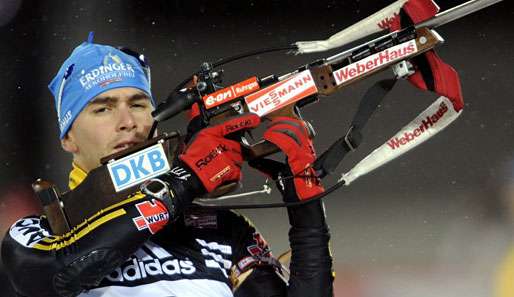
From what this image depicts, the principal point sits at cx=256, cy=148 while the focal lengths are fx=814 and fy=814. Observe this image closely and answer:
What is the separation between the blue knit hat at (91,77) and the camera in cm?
192

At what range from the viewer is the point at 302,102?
172cm

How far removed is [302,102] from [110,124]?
0.47 metres

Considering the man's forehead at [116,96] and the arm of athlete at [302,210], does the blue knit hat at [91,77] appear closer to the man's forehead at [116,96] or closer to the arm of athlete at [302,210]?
the man's forehead at [116,96]

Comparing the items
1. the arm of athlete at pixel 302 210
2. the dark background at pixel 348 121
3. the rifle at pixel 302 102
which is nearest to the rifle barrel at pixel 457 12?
the rifle at pixel 302 102

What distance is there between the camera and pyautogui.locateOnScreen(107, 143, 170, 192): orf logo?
173 cm

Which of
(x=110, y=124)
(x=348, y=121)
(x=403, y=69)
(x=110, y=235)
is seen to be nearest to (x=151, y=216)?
(x=110, y=235)

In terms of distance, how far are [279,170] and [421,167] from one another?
3.55ft

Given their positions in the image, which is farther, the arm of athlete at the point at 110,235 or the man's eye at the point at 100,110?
the man's eye at the point at 100,110

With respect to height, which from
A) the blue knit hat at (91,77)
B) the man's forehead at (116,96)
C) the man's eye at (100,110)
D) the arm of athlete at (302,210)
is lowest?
the arm of athlete at (302,210)

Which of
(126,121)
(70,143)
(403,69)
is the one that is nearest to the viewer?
(403,69)

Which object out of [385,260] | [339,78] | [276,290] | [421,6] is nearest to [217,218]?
[276,290]

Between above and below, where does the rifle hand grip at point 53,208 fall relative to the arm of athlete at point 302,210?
above

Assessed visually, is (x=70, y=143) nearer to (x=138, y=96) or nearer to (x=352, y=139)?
(x=138, y=96)

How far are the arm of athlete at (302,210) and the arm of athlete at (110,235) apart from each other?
0.08 m
